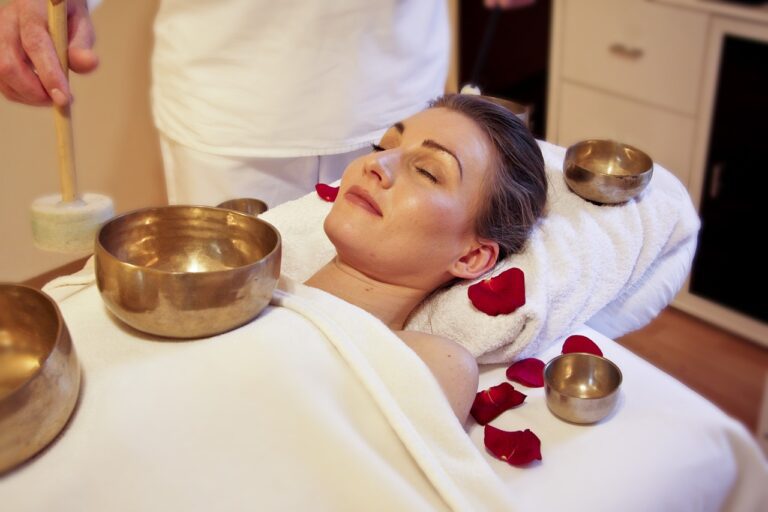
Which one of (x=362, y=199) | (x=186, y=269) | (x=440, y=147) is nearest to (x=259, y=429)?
(x=186, y=269)

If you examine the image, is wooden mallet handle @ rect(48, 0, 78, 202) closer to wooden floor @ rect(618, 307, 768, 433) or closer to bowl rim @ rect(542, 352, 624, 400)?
bowl rim @ rect(542, 352, 624, 400)

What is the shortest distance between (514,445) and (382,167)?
1.51ft

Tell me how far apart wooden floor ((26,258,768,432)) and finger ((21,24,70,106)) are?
4.28ft

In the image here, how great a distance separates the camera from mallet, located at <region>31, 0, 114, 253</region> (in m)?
1.13

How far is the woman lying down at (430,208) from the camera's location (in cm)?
132

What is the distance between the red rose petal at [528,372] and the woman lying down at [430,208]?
165mm

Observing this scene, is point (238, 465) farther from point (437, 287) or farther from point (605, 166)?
point (605, 166)

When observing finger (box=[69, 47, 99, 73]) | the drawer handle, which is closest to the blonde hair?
finger (box=[69, 47, 99, 73])

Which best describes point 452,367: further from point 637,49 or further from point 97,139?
point 97,139

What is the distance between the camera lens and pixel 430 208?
1.32 m

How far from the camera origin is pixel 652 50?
8.65 ft

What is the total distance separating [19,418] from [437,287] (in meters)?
0.72

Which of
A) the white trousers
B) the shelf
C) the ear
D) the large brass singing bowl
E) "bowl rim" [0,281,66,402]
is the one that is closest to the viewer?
"bowl rim" [0,281,66,402]

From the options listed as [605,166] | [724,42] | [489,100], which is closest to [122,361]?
[489,100]
